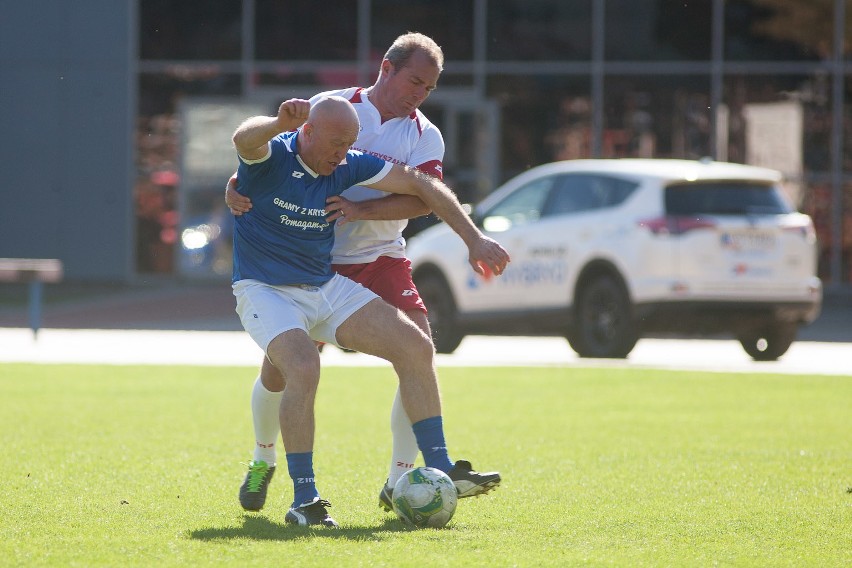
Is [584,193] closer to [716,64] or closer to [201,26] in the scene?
[716,64]

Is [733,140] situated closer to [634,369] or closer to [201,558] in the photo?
[634,369]

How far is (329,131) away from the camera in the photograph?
6.41m

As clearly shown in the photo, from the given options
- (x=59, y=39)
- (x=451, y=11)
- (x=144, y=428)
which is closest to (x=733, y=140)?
(x=451, y=11)

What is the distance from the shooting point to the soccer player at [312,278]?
6445 millimetres

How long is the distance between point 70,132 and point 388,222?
21254mm

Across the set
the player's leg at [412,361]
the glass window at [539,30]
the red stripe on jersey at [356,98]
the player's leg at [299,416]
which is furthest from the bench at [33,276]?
the player's leg at [299,416]

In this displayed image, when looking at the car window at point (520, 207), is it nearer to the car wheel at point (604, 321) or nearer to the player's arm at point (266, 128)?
the car wheel at point (604, 321)

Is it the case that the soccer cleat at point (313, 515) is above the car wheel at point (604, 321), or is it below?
above

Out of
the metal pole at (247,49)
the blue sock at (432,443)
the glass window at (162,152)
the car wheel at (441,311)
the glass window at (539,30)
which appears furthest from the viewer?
the glass window at (162,152)

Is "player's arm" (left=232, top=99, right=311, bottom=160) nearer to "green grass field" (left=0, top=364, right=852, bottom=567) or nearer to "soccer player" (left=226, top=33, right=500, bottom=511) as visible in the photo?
"soccer player" (left=226, top=33, right=500, bottom=511)


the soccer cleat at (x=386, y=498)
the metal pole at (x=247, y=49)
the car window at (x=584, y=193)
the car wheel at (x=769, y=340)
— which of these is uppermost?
the metal pole at (x=247, y=49)

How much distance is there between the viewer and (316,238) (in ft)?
22.1

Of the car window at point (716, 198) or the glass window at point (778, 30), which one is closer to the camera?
the car window at point (716, 198)

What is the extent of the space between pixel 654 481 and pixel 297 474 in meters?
2.20
